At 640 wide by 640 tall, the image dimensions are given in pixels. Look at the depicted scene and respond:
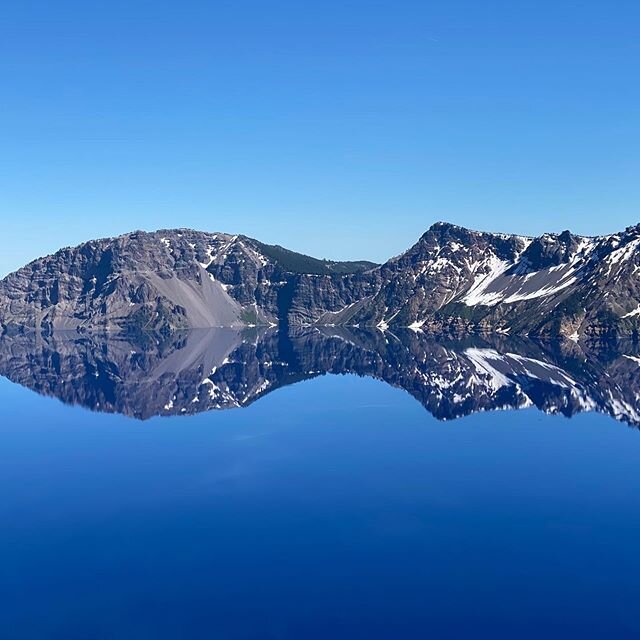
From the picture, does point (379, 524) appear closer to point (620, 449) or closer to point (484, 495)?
point (484, 495)

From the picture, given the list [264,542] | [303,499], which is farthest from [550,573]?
[303,499]

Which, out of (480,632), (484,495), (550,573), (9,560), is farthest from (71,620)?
(484,495)

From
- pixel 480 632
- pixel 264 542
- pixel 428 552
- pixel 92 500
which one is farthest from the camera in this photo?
pixel 92 500

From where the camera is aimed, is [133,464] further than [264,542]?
Yes

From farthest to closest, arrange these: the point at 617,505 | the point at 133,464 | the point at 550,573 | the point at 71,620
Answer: the point at 133,464, the point at 617,505, the point at 550,573, the point at 71,620
